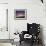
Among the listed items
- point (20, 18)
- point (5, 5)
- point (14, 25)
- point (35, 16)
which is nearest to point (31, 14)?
point (35, 16)

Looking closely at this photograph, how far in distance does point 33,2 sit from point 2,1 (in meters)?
1.31

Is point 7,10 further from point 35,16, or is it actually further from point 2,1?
point 35,16

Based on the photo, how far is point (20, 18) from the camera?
4.77 meters

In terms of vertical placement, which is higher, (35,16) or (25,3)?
(25,3)

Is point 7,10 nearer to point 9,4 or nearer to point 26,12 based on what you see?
point 9,4

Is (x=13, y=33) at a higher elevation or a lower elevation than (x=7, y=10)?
lower

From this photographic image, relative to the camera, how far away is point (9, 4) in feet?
15.6

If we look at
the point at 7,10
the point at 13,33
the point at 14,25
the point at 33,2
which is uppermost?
the point at 33,2

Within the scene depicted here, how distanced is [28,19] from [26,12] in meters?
0.31

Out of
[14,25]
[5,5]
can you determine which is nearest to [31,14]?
[14,25]

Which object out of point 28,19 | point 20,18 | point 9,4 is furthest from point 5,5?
point 28,19

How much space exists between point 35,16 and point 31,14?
0.62 feet

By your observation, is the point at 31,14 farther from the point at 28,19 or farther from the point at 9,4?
the point at 9,4

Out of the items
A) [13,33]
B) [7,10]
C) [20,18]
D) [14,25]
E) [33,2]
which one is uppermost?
[33,2]
